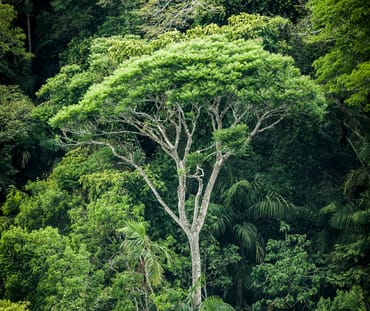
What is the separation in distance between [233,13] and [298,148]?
412cm


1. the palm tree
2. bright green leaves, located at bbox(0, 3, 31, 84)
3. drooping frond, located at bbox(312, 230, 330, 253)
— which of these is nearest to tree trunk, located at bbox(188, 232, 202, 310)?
the palm tree

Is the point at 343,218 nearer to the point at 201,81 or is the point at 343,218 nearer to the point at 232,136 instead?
the point at 232,136

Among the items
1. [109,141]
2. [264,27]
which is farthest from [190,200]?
[264,27]

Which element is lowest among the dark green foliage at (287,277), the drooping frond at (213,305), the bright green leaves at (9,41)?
the dark green foliage at (287,277)

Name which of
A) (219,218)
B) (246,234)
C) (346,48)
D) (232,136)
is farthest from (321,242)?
(346,48)

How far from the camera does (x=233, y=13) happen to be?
19578mm

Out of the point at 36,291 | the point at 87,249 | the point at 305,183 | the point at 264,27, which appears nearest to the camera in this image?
the point at 36,291

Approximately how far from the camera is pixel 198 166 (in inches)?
631

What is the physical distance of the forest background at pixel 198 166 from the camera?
50.2ft

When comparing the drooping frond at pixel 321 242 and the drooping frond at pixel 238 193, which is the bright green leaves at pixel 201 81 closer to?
the drooping frond at pixel 238 193

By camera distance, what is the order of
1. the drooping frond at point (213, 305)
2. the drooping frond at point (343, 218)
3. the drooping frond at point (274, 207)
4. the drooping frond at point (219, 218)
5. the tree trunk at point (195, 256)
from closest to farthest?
the drooping frond at point (213, 305)
the tree trunk at point (195, 256)
the drooping frond at point (343, 218)
the drooping frond at point (219, 218)
the drooping frond at point (274, 207)

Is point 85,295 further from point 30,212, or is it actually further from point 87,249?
point 30,212

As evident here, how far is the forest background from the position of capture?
15.3 m

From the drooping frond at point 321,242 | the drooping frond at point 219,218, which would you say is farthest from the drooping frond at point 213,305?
the drooping frond at point 321,242
